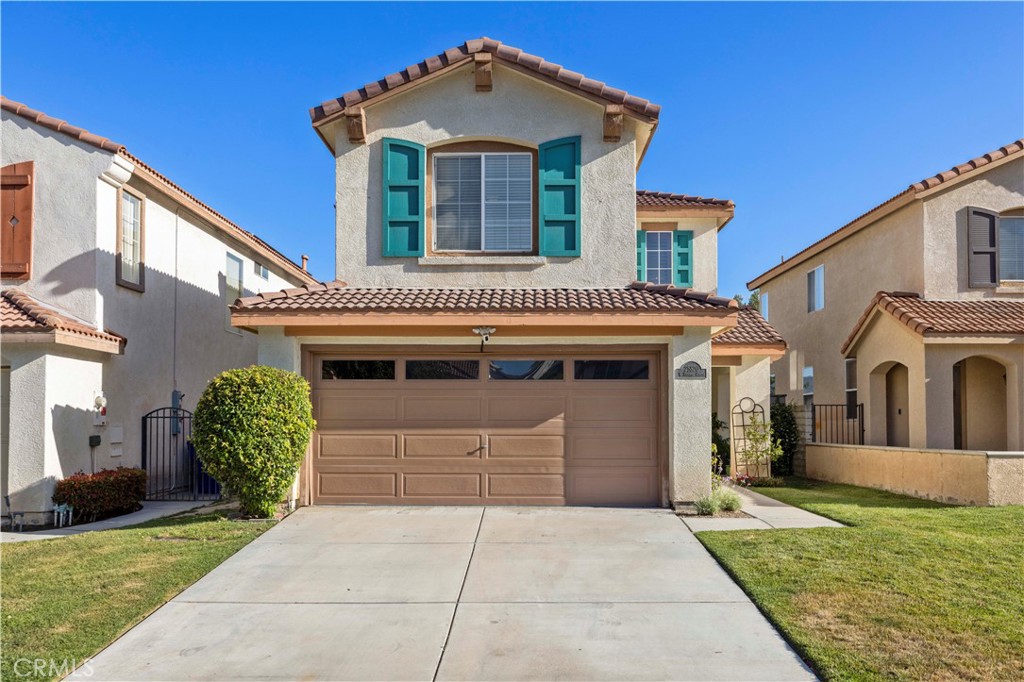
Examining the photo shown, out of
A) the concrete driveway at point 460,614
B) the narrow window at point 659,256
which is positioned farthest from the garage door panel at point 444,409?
the narrow window at point 659,256

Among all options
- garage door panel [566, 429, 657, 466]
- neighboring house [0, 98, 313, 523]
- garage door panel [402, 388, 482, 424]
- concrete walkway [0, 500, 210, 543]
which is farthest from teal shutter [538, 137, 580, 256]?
concrete walkway [0, 500, 210, 543]

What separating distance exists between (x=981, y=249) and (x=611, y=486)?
33.7 ft

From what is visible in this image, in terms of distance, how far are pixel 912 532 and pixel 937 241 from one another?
8774 mm

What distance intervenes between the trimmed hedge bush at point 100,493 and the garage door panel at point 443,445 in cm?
456

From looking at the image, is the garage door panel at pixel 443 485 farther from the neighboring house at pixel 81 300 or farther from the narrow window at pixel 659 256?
the narrow window at pixel 659 256

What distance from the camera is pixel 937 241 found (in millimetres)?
15945

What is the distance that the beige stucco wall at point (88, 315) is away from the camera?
433 inches

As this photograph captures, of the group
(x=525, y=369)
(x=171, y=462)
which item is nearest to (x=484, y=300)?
(x=525, y=369)

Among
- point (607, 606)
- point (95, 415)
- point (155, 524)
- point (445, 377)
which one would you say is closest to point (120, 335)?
point (95, 415)

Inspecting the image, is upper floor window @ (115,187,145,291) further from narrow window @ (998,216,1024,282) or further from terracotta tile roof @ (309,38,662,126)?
narrow window @ (998,216,1024,282)

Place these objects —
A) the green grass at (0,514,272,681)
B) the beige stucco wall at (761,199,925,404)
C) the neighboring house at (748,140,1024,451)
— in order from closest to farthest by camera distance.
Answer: the green grass at (0,514,272,681) → the neighboring house at (748,140,1024,451) → the beige stucco wall at (761,199,925,404)

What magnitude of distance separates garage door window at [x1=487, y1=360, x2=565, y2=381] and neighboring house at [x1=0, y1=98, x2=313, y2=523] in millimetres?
6229

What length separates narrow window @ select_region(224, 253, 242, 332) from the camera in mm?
17906

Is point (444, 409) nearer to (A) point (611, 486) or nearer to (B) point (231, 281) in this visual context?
(A) point (611, 486)
